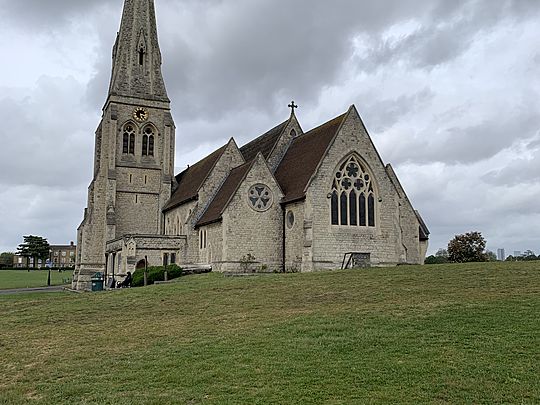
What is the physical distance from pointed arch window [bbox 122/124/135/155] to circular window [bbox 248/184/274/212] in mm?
18620

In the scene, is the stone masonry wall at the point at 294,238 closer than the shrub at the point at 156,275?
No

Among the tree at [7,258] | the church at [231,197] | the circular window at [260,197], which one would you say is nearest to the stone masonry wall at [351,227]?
the church at [231,197]

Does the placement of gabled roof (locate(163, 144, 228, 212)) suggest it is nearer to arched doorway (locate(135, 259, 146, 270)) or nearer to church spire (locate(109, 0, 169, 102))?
arched doorway (locate(135, 259, 146, 270))

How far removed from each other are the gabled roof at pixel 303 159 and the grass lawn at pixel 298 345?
1240 cm

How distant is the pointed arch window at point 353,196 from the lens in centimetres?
3145

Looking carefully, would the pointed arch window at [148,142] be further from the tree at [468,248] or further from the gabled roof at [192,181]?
the tree at [468,248]

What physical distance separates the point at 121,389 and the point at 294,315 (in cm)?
643

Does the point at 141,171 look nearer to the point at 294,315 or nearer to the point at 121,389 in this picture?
the point at 294,315

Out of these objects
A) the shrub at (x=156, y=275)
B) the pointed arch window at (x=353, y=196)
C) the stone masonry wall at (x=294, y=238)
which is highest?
the pointed arch window at (x=353, y=196)

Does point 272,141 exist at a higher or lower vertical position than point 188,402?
higher

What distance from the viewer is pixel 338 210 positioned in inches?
1234

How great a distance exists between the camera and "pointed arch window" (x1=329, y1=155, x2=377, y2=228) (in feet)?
103

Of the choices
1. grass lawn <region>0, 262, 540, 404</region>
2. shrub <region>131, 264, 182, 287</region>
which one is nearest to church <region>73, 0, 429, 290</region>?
shrub <region>131, 264, 182, 287</region>

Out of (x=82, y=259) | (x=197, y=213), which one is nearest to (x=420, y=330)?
(x=197, y=213)
